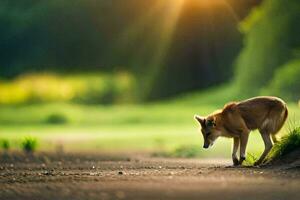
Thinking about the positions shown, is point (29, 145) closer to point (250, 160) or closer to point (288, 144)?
point (250, 160)

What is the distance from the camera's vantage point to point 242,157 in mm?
19922

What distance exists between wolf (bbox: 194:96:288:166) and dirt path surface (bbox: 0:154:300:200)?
1.43m

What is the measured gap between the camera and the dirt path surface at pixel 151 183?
14008 millimetres

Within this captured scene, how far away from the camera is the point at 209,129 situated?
20.5m

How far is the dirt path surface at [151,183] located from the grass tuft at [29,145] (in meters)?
9.46

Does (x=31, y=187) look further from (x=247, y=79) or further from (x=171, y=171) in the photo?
(x=247, y=79)

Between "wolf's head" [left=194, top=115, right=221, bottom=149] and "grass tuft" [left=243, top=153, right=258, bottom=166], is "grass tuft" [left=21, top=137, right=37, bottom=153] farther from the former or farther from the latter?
"grass tuft" [left=243, top=153, right=258, bottom=166]

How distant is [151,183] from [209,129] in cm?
518

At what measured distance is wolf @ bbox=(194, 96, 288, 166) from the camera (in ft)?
65.1

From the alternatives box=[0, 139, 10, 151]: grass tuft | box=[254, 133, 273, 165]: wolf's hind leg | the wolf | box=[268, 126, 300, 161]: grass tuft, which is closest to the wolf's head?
the wolf

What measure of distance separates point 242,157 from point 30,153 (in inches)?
402

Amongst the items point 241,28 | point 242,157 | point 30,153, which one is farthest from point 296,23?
point 242,157

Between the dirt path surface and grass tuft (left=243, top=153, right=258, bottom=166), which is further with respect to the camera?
grass tuft (left=243, top=153, right=258, bottom=166)

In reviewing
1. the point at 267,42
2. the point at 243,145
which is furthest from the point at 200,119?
the point at 267,42
